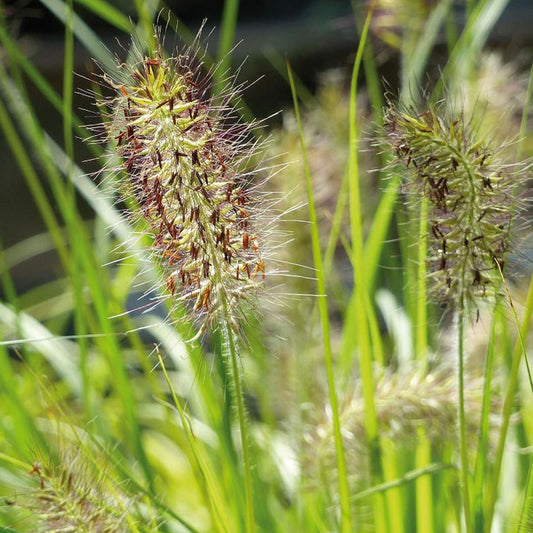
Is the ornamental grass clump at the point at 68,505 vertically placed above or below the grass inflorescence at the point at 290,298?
below

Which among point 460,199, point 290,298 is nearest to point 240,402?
point 460,199

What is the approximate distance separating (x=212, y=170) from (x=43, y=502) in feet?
0.99

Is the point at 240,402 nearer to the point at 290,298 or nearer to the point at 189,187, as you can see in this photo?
the point at 189,187

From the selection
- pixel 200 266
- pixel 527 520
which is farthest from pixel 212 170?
pixel 527 520

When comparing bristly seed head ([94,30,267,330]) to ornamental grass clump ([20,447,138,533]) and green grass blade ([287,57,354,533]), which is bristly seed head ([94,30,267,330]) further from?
ornamental grass clump ([20,447,138,533])

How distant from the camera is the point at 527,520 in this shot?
2.42ft

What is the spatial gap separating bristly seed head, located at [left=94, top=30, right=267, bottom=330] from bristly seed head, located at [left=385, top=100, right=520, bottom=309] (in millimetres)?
136

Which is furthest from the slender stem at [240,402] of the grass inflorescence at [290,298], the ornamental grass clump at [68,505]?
the ornamental grass clump at [68,505]

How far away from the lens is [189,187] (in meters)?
0.58

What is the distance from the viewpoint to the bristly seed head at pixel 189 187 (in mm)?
586

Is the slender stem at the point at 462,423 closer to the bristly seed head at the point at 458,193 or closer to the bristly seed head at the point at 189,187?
the bristly seed head at the point at 458,193

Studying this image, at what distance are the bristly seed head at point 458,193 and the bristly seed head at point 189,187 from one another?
0.44 feet

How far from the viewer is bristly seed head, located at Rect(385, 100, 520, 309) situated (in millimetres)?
617

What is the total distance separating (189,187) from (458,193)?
0.21 metres
